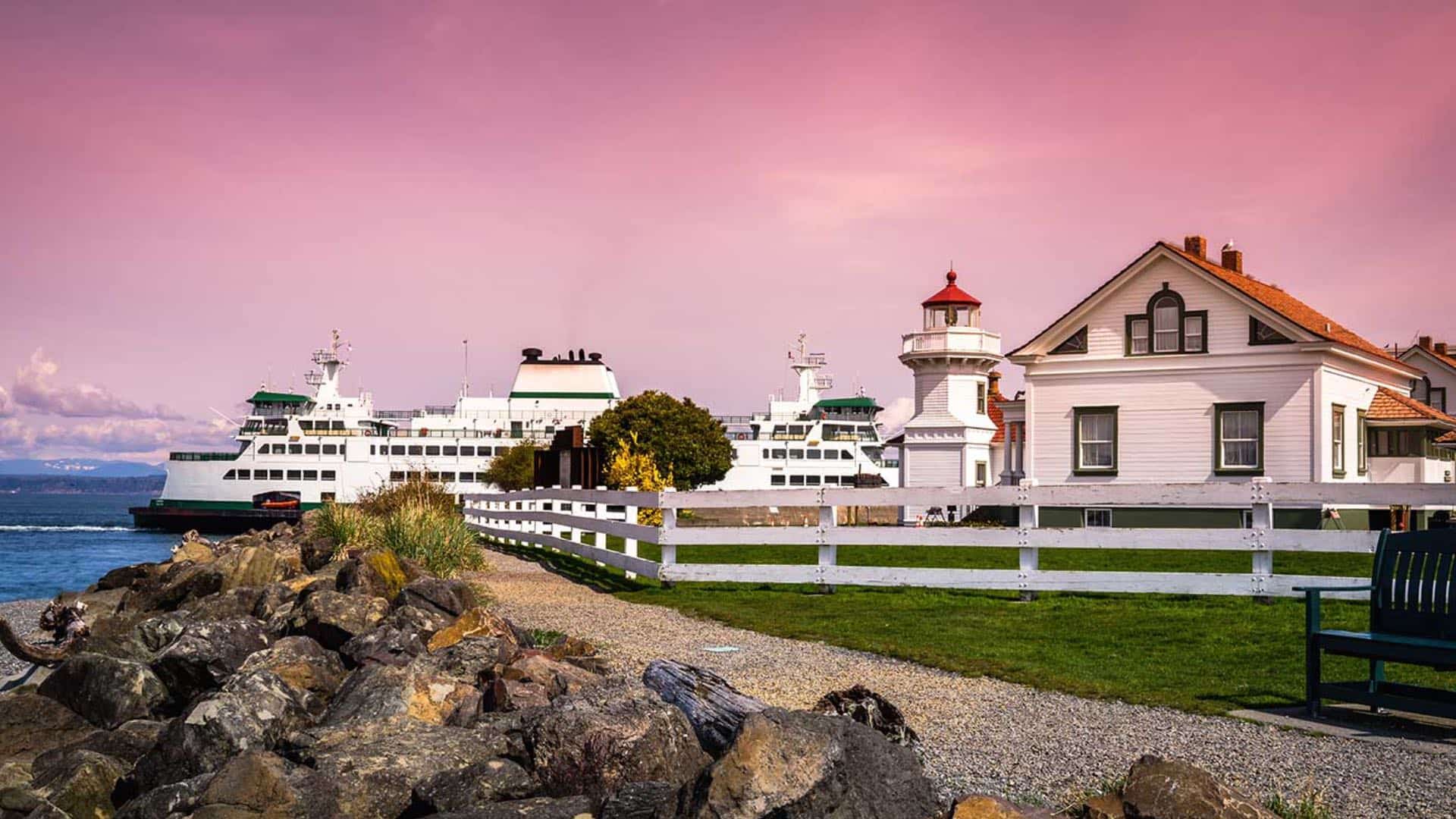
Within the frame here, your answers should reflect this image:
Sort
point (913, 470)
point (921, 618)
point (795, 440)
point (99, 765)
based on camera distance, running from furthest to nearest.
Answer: point (795, 440) → point (913, 470) → point (921, 618) → point (99, 765)

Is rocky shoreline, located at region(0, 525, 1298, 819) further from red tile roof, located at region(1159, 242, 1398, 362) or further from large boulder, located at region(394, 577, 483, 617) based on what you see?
red tile roof, located at region(1159, 242, 1398, 362)

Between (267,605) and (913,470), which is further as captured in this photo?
(913,470)

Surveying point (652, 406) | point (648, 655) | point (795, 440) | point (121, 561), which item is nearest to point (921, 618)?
point (648, 655)

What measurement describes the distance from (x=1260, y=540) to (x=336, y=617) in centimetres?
851

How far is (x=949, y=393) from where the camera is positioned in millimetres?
37125

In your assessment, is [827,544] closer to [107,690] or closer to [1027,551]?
[1027,551]

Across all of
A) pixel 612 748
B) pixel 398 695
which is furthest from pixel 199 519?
pixel 612 748

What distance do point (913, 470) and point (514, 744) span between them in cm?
3254

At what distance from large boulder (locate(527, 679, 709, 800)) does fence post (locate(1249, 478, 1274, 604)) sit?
8.01m

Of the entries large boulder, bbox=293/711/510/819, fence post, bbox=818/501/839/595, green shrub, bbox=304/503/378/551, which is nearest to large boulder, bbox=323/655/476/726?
large boulder, bbox=293/711/510/819

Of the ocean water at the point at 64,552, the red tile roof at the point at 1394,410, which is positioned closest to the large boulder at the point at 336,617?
the ocean water at the point at 64,552

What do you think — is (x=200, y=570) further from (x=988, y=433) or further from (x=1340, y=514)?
(x=988, y=433)

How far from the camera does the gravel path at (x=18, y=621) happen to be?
36.7ft

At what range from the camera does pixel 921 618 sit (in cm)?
1106
